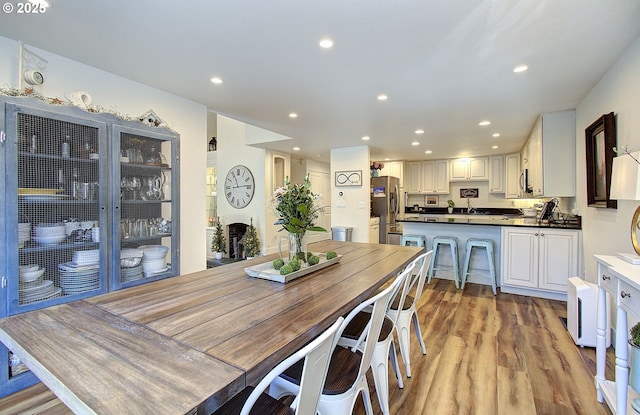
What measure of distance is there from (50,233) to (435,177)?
24.6 feet

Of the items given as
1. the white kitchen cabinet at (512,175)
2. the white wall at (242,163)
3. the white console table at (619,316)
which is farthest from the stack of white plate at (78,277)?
the white kitchen cabinet at (512,175)

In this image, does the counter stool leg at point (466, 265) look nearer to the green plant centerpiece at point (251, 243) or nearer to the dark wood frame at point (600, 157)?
the dark wood frame at point (600, 157)

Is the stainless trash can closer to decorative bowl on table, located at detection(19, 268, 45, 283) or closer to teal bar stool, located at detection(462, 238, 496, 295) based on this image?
teal bar stool, located at detection(462, 238, 496, 295)

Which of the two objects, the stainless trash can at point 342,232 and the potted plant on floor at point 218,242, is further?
→ the potted plant on floor at point 218,242

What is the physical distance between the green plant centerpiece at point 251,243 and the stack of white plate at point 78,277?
355 cm

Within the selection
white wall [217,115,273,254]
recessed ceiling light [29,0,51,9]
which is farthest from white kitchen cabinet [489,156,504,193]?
recessed ceiling light [29,0,51,9]

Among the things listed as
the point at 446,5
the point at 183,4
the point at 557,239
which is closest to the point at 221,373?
the point at 183,4

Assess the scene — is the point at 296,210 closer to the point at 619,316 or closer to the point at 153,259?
the point at 153,259

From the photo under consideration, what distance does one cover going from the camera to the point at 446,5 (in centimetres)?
161

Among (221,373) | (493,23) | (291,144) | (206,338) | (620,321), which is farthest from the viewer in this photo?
(291,144)

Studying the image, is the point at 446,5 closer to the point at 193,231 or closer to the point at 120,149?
the point at 120,149

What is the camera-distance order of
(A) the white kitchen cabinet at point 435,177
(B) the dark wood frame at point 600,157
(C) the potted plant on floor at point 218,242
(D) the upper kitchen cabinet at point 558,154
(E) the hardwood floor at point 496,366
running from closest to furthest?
(E) the hardwood floor at point 496,366 → (B) the dark wood frame at point 600,157 → (D) the upper kitchen cabinet at point 558,154 → (C) the potted plant on floor at point 218,242 → (A) the white kitchen cabinet at point 435,177

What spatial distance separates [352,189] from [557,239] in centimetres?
330

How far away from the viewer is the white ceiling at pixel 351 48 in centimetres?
167
